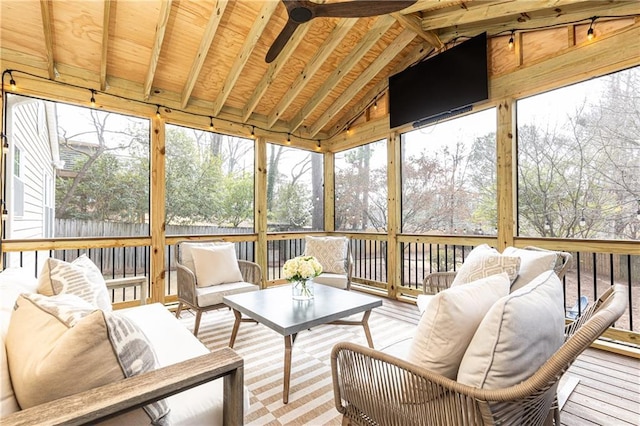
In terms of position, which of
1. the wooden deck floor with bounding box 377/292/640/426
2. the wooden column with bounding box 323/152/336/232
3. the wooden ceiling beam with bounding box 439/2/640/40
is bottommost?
the wooden deck floor with bounding box 377/292/640/426

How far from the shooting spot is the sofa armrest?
2.52 feet

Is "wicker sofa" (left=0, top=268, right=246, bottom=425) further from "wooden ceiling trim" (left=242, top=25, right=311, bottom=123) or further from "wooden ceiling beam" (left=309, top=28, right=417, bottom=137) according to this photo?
"wooden ceiling beam" (left=309, top=28, right=417, bottom=137)

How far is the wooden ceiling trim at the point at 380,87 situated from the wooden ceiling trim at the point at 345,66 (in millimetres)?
703

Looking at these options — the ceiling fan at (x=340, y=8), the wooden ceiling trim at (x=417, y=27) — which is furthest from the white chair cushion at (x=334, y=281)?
the wooden ceiling trim at (x=417, y=27)

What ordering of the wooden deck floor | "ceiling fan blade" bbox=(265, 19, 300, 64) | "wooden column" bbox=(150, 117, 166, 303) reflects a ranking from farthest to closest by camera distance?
"wooden column" bbox=(150, 117, 166, 303), "ceiling fan blade" bbox=(265, 19, 300, 64), the wooden deck floor

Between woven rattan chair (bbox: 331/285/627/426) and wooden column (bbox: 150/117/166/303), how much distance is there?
3.31m

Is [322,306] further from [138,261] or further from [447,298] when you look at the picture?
[138,261]

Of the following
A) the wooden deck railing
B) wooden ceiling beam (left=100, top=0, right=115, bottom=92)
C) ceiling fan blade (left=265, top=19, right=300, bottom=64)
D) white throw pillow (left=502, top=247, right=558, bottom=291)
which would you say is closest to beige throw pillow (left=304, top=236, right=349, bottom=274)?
the wooden deck railing

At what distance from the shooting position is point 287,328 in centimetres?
202

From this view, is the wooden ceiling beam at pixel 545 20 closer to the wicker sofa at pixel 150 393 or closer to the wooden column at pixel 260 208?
the wooden column at pixel 260 208

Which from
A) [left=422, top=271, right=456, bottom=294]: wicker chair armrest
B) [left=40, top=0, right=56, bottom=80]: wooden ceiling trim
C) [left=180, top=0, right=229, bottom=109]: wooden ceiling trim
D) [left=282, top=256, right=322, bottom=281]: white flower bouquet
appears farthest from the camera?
[left=180, top=0, right=229, bottom=109]: wooden ceiling trim

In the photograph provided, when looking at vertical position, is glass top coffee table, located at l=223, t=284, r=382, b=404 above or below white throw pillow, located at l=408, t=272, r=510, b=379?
below

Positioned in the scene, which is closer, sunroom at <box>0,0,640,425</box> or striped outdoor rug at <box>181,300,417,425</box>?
striped outdoor rug at <box>181,300,417,425</box>

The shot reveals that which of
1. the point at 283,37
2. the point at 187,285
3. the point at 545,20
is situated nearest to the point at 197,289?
the point at 187,285
